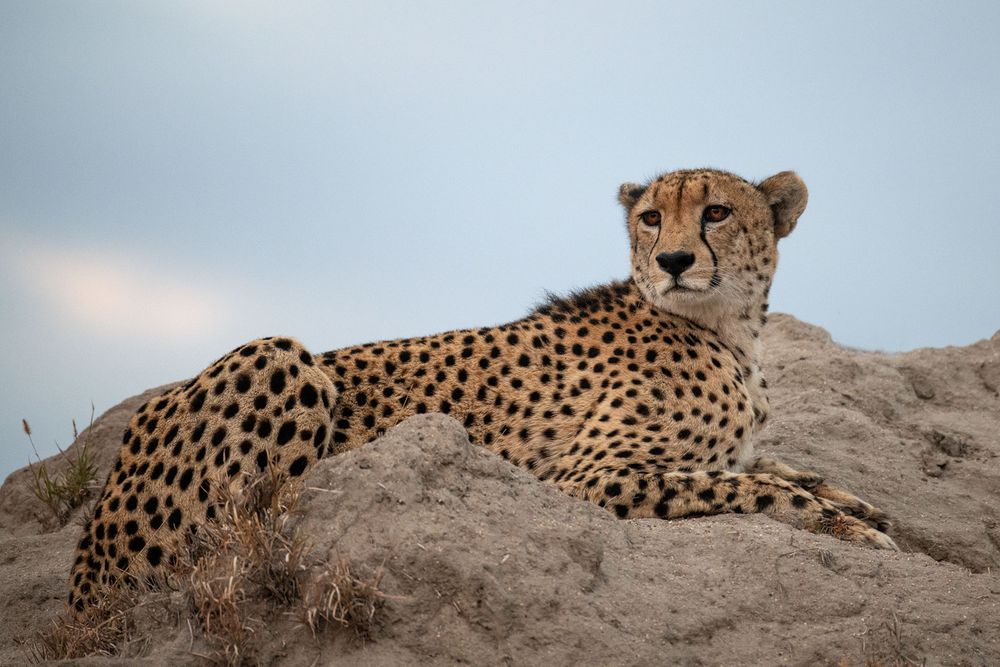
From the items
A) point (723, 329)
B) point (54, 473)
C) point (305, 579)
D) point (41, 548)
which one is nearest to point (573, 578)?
point (305, 579)

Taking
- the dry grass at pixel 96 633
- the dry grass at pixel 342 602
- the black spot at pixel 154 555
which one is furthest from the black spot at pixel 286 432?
the dry grass at pixel 342 602


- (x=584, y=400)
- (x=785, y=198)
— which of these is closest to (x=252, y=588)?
(x=584, y=400)

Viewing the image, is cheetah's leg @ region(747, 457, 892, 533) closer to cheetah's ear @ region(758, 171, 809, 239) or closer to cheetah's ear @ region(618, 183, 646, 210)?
cheetah's ear @ region(758, 171, 809, 239)

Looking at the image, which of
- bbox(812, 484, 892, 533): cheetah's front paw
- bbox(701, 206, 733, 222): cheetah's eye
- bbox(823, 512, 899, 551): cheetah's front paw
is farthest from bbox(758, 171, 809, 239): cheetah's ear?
bbox(823, 512, 899, 551): cheetah's front paw

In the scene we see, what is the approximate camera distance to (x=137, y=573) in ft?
15.4

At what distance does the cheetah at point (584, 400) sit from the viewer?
4773mm

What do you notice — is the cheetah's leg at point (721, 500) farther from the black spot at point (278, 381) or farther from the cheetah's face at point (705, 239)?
the black spot at point (278, 381)

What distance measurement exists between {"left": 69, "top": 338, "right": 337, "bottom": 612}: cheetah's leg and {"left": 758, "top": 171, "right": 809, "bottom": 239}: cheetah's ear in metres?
2.61

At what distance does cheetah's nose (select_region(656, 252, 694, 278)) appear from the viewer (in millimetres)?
5316

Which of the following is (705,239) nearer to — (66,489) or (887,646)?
(887,646)

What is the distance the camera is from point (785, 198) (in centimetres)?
592

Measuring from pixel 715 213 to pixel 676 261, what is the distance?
39 centimetres

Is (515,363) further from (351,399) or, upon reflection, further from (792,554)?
(792,554)

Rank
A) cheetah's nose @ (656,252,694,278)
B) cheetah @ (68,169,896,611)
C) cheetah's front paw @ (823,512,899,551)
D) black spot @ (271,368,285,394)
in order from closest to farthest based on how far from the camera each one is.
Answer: cheetah's front paw @ (823,512,899,551) < cheetah @ (68,169,896,611) < black spot @ (271,368,285,394) < cheetah's nose @ (656,252,694,278)
